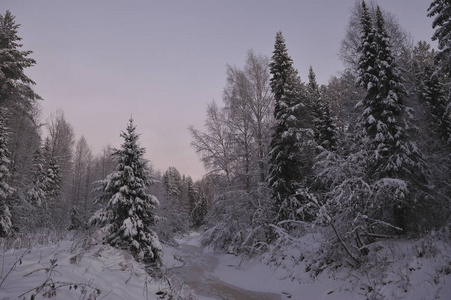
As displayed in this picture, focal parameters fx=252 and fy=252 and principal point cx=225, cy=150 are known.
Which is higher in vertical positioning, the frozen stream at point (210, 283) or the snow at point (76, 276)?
the snow at point (76, 276)

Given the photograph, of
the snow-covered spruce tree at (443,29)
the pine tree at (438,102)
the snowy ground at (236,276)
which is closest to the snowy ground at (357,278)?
the snowy ground at (236,276)

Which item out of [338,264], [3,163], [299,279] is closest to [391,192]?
[338,264]

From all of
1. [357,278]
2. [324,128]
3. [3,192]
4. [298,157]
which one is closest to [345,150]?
[298,157]

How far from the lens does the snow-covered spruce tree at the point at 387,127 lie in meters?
10.8

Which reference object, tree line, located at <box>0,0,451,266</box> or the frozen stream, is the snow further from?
tree line, located at <box>0,0,451,266</box>

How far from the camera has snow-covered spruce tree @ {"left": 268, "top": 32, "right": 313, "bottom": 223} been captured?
15.7 m

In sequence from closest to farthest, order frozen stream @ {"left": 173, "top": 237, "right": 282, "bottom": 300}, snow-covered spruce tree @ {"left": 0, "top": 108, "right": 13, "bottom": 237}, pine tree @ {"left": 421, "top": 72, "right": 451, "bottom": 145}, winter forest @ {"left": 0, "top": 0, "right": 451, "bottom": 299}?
winter forest @ {"left": 0, "top": 0, "right": 451, "bottom": 299}
frozen stream @ {"left": 173, "top": 237, "right": 282, "bottom": 300}
snow-covered spruce tree @ {"left": 0, "top": 108, "right": 13, "bottom": 237}
pine tree @ {"left": 421, "top": 72, "right": 451, "bottom": 145}

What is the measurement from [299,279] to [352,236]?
292 centimetres

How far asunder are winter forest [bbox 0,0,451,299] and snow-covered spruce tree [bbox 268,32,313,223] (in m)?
0.09

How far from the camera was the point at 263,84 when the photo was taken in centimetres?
1909

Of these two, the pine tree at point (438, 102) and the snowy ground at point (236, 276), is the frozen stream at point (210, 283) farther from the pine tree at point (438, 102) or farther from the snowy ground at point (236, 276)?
the pine tree at point (438, 102)

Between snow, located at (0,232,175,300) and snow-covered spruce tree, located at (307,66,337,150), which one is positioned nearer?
snow, located at (0,232,175,300)

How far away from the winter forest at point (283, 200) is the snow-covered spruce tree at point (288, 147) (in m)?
0.09

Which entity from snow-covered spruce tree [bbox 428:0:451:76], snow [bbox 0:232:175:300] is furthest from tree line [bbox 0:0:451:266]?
snow [bbox 0:232:175:300]
